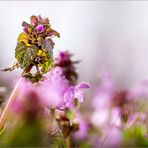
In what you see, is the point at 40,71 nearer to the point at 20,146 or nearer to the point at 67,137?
the point at 67,137

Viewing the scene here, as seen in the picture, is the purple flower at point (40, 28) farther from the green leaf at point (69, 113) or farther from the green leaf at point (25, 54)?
the green leaf at point (69, 113)

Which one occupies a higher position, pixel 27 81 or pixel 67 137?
pixel 27 81

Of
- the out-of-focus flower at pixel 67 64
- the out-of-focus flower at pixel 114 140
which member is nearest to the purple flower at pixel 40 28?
the out-of-focus flower at pixel 114 140

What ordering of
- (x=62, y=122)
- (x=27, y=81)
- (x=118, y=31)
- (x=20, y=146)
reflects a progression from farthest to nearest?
(x=118, y=31)
(x=62, y=122)
(x=27, y=81)
(x=20, y=146)

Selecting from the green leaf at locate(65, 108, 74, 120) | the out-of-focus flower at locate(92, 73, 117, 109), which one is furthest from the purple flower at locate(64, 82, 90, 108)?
the out-of-focus flower at locate(92, 73, 117, 109)

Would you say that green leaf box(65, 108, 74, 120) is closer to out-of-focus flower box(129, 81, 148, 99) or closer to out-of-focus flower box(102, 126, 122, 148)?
out-of-focus flower box(102, 126, 122, 148)

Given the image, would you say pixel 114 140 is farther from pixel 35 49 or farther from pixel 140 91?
pixel 140 91

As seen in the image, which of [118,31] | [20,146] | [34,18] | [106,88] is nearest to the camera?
[20,146]

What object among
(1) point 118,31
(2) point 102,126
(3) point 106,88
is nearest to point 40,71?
(3) point 106,88
